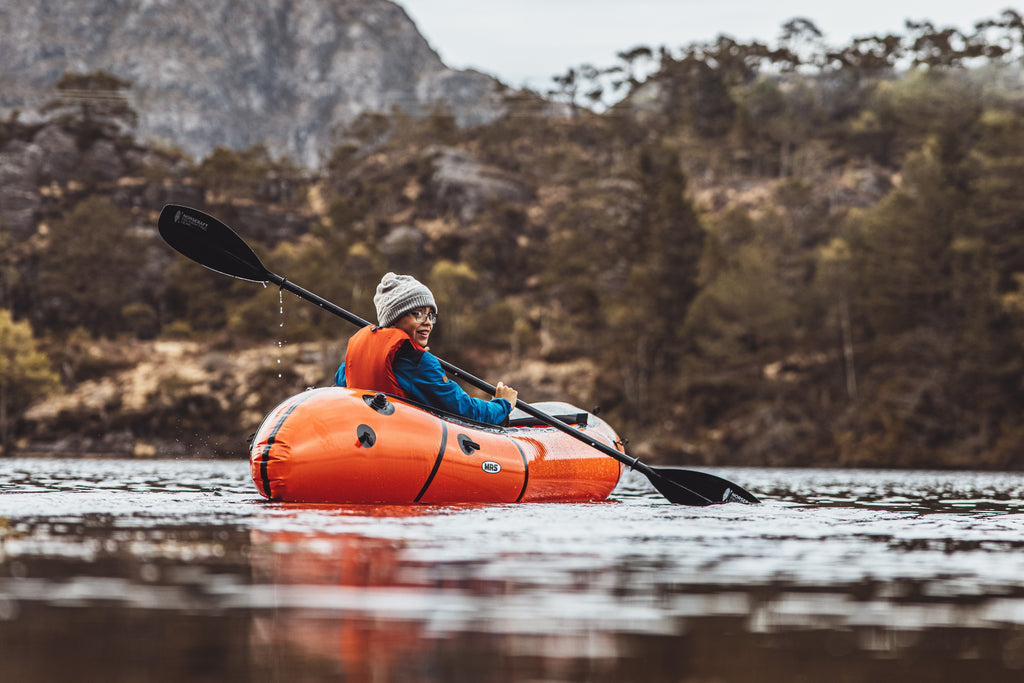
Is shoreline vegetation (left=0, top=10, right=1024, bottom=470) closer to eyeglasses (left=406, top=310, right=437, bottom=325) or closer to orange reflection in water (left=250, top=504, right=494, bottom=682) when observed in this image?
eyeglasses (left=406, top=310, right=437, bottom=325)

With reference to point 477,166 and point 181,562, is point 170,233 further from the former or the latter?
point 477,166

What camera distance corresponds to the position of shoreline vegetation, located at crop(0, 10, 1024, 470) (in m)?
32.8

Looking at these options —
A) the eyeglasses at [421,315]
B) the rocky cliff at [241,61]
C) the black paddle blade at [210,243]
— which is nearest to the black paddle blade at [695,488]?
the eyeglasses at [421,315]

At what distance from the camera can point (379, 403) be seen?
680 cm

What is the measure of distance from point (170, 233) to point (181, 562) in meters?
5.85

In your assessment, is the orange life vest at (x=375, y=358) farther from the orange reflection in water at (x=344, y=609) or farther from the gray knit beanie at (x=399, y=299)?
the orange reflection in water at (x=344, y=609)

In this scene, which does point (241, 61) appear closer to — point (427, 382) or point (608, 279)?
point (608, 279)

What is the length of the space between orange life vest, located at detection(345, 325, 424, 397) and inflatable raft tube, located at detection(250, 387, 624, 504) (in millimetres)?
294

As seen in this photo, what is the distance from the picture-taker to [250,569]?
11.6 ft

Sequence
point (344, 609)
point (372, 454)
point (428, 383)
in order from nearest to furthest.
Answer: point (344, 609)
point (372, 454)
point (428, 383)

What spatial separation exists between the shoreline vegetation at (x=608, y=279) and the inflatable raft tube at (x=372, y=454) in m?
17.5

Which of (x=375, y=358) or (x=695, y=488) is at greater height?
(x=375, y=358)

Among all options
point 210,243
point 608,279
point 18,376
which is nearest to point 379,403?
point 210,243

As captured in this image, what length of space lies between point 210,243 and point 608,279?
34.9 metres
